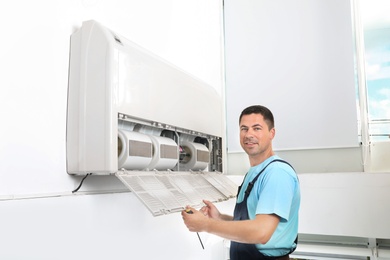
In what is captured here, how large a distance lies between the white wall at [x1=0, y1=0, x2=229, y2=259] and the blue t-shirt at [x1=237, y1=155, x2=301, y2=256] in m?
0.65

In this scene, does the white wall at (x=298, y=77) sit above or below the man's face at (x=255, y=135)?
above

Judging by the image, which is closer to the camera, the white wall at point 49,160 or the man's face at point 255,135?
the white wall at point 49,160

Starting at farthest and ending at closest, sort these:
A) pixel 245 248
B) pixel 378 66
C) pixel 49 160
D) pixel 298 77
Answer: pixel 298 77
pixel 378 66
pixel 245 248
pixel 49 160

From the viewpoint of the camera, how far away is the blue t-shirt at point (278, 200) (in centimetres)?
151

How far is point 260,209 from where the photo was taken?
151cm

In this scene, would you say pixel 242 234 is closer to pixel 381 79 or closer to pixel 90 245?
pixel 90 245

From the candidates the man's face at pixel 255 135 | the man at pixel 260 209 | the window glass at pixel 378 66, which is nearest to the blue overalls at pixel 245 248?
the man at pixel 260 209

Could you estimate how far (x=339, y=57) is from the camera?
9.56 feet

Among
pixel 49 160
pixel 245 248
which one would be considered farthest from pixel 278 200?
pixel 49 160

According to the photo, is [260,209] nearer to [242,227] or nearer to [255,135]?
[242,227]

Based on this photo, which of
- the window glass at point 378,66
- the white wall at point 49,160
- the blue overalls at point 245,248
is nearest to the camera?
the white wall at point 49,160

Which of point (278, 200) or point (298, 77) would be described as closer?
point (278, 200)

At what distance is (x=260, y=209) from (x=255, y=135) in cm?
42

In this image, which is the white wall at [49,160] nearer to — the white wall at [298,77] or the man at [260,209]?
the man at [260,209]
